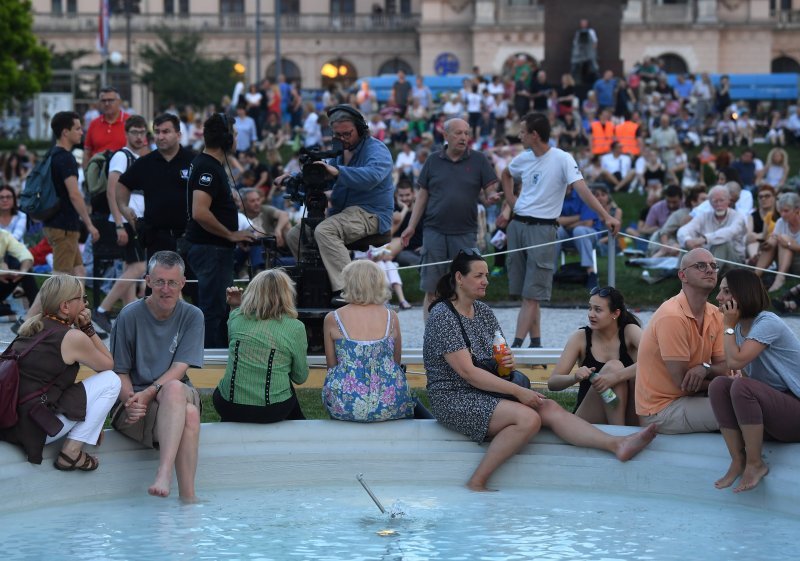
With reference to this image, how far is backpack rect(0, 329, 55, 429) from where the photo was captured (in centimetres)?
756

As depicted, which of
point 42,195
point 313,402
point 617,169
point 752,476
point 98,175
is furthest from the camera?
point 617,169

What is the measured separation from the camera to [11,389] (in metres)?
7.57

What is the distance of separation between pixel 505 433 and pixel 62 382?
7.86 feet

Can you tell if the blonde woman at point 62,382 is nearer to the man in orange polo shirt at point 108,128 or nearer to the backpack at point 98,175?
the backpack at point 98,175

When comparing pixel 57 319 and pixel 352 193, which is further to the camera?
pixel 352 193

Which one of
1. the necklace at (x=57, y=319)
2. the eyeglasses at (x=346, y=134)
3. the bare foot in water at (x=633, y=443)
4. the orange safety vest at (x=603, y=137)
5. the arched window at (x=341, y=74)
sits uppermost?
the arched window at (x=341, y=74)

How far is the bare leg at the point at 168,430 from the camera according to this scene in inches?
303

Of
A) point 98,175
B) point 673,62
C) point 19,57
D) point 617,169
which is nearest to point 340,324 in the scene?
point 98,175

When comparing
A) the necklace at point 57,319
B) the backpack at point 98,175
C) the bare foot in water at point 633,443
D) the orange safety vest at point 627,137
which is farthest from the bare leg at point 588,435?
the orange safety vest at point 627,137

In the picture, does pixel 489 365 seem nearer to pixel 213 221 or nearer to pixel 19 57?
pixel 213 221

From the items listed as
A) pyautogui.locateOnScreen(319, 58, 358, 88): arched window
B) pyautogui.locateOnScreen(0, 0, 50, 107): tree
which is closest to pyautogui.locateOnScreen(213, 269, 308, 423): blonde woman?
pyautogui.locateOnScreen(0, 0, 50, 107): tree

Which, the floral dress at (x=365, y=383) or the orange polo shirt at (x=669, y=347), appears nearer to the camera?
the orange polo shirt at (x=669, y=347)

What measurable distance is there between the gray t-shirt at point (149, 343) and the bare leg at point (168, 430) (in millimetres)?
315

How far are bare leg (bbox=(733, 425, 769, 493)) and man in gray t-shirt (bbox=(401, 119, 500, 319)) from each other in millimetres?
4635
